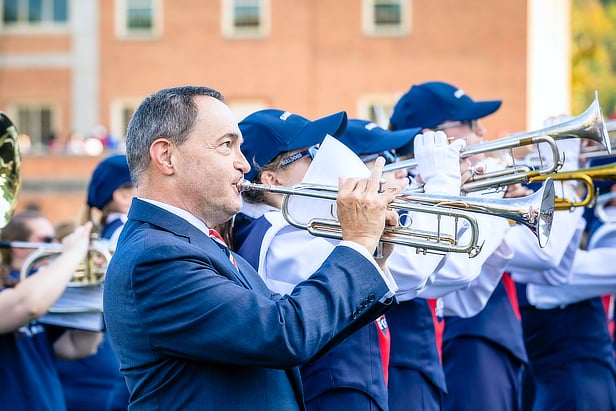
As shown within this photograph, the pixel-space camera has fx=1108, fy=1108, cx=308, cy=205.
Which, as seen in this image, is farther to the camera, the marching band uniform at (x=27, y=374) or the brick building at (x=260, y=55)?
the brick building at (x=260, y=55)

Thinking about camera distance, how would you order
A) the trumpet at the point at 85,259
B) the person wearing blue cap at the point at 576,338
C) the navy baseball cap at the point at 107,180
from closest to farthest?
the trumpet at the point at 85,259, the person wearing blue cap at the point at 576,338, the navy baseball cap at the point at 107,180

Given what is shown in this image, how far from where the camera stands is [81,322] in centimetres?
607

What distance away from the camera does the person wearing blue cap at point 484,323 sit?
582cm

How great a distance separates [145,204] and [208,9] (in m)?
28.2

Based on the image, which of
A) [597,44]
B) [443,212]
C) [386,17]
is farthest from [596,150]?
[597,44]

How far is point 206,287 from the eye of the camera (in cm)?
333

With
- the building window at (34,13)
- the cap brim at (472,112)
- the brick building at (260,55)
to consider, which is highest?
the building window at (34,13)

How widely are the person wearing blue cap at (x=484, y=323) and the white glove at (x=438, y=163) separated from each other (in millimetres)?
934

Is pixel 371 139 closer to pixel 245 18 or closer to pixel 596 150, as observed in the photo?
pixel 596 150

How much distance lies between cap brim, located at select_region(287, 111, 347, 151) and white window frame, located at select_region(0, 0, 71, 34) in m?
28.2

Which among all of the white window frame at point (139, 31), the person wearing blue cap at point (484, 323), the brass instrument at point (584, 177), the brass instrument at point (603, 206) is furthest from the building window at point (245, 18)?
the brass instrument at point (584, 177)

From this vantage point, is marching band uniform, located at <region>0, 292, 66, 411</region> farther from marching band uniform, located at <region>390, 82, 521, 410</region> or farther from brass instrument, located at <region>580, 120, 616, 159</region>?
brass instrument, located at <region>580, 120, 616, 159</region>

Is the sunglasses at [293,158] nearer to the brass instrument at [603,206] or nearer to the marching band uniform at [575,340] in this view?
the marching band uniform at [575,340]

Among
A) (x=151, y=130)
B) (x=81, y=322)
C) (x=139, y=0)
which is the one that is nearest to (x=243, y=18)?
(x=139, y=0)
